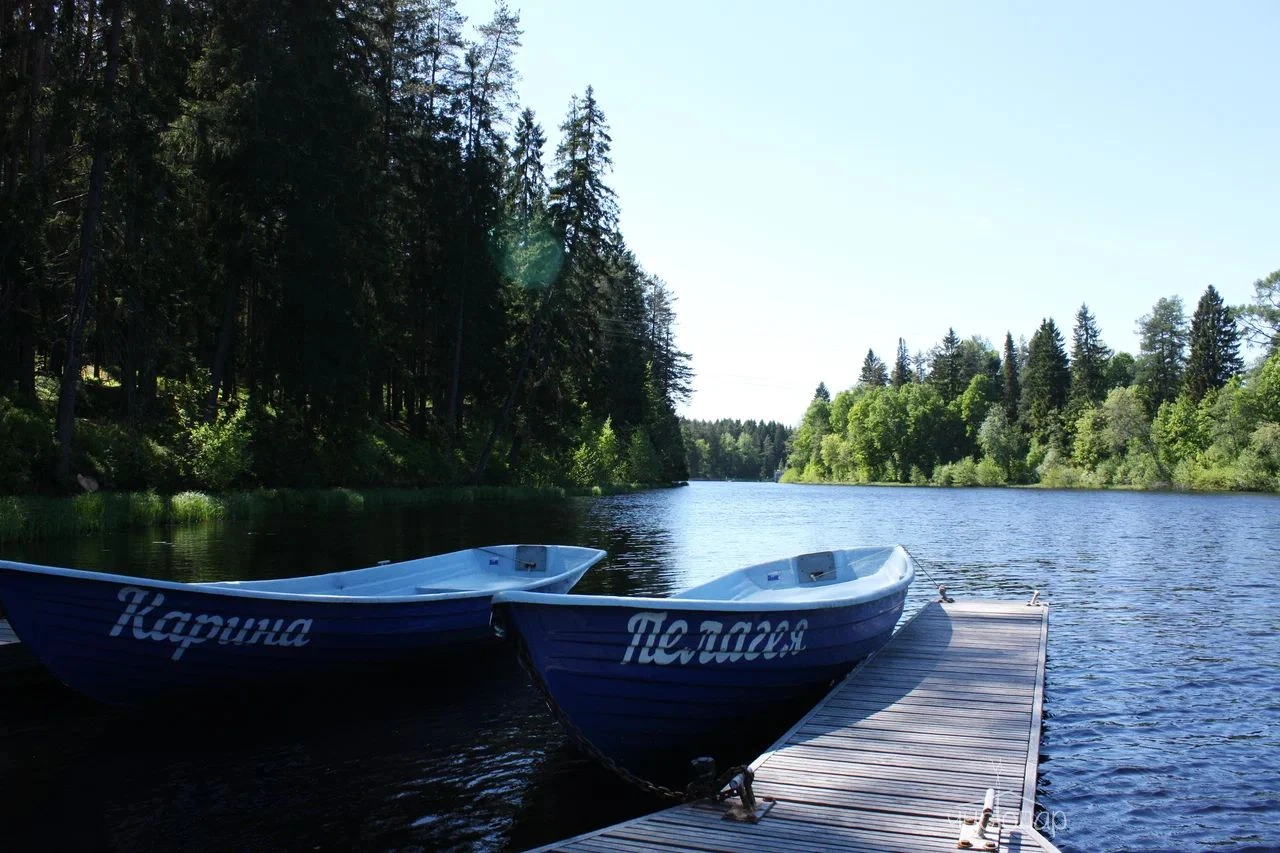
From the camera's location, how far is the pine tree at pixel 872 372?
141 meters

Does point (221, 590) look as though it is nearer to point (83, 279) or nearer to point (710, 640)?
point (710, 640)

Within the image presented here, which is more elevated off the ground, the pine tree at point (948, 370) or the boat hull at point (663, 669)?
the pine tree at point (948, 370)

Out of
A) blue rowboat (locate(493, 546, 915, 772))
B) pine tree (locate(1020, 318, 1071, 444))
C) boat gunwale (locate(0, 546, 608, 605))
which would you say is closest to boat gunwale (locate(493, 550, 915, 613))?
blue rowboat (locate(493, 546, 915, 772))

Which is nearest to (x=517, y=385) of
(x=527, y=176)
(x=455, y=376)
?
(x=455, y=376)

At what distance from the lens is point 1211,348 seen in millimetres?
78875

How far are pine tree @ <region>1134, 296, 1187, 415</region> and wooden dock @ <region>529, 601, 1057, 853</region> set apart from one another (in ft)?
302

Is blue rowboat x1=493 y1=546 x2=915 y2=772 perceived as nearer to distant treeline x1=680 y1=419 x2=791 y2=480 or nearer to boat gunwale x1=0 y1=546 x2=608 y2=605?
boat gunwale x1=0 y1=546 x2=608 y2=605

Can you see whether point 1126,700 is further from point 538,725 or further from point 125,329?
point 125,329

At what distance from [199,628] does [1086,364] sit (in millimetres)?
95404

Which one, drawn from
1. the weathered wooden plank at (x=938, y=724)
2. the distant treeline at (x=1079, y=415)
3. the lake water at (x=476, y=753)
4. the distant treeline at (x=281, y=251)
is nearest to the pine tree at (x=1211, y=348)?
the distant treeline at (x=1079, y=415)

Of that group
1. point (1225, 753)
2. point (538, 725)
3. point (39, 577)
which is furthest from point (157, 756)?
point (1225, 753)

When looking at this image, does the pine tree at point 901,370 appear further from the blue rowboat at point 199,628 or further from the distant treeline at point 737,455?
the blue rowboat at point 199,628

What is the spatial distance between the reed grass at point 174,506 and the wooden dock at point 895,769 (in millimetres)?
17653

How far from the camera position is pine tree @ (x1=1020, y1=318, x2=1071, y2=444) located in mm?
92812
